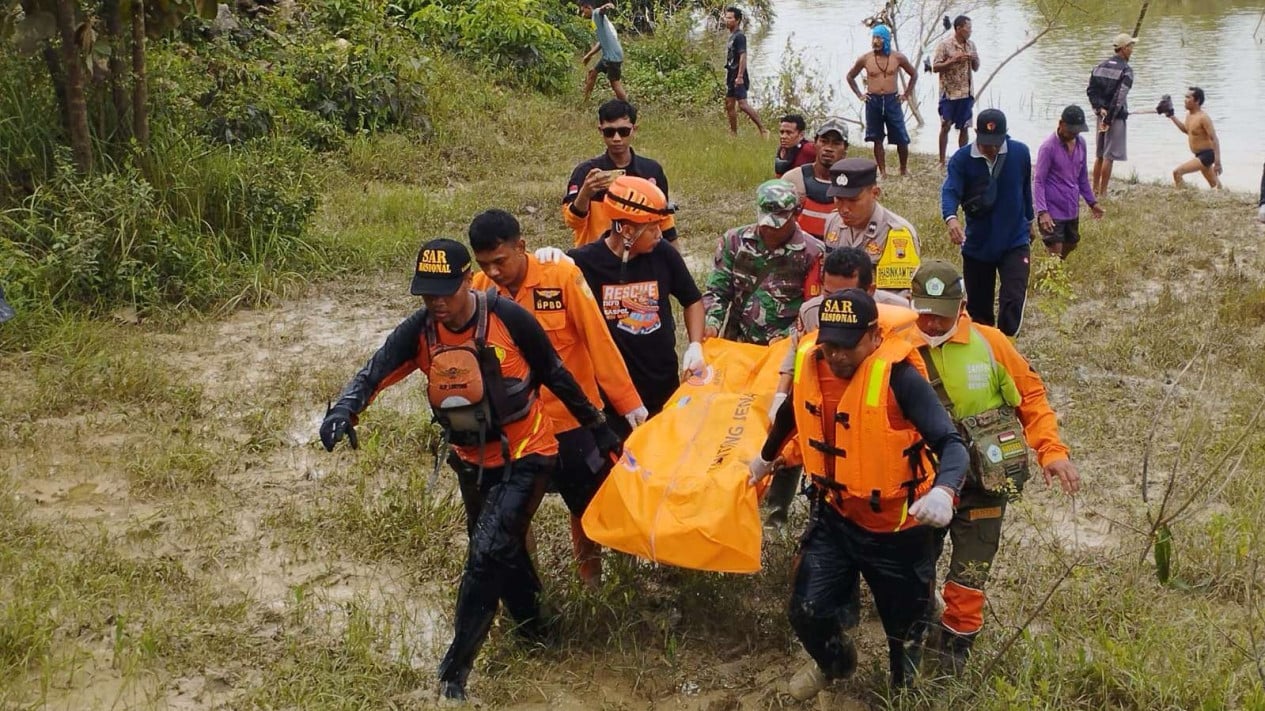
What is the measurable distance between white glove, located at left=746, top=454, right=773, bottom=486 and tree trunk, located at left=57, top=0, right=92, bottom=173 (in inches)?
243

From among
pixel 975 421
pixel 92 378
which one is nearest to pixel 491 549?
pixel 975 421

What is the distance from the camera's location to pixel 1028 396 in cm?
421

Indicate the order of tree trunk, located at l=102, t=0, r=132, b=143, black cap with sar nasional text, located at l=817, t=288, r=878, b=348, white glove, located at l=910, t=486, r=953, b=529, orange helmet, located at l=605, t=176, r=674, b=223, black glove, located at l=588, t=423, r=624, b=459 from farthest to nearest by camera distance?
tree trunk, located at l=102, t=0, r=132, b=143 → orange helmet, located at l=605, t=176, r=674, b=223 → black glove, located at l=588, t=423, r=624, b=459 → black cap with sar nasional text, located at l=817, t=288, r=878, b=348 → white glove, located at l=910, t=486, r=953, b=529

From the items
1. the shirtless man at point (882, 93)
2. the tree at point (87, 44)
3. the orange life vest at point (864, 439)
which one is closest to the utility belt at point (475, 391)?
the orange life vest at point (864, 439)

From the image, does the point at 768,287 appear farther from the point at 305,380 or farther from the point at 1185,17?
the point at 1185,17

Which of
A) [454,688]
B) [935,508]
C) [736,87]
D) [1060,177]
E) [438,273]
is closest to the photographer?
[935,508]

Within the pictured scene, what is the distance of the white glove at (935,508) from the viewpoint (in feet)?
11.3

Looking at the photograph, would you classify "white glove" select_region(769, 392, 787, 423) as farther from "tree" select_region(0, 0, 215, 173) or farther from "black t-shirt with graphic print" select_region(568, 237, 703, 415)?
"tree" select_region(0, 0, 215, 173)

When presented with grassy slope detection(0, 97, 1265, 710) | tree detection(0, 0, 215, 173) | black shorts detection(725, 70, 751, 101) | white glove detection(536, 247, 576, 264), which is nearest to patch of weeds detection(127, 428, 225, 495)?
grassy slope detection(0, 97, 1265, 710)

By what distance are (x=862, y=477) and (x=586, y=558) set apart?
1525 mm

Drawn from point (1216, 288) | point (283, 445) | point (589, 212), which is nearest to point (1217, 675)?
point (589, 212)

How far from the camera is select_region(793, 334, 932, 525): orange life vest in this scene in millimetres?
3738

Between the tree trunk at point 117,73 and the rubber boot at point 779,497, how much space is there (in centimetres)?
589

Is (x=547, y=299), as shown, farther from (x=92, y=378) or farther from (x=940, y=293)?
(x=92, y=378)
